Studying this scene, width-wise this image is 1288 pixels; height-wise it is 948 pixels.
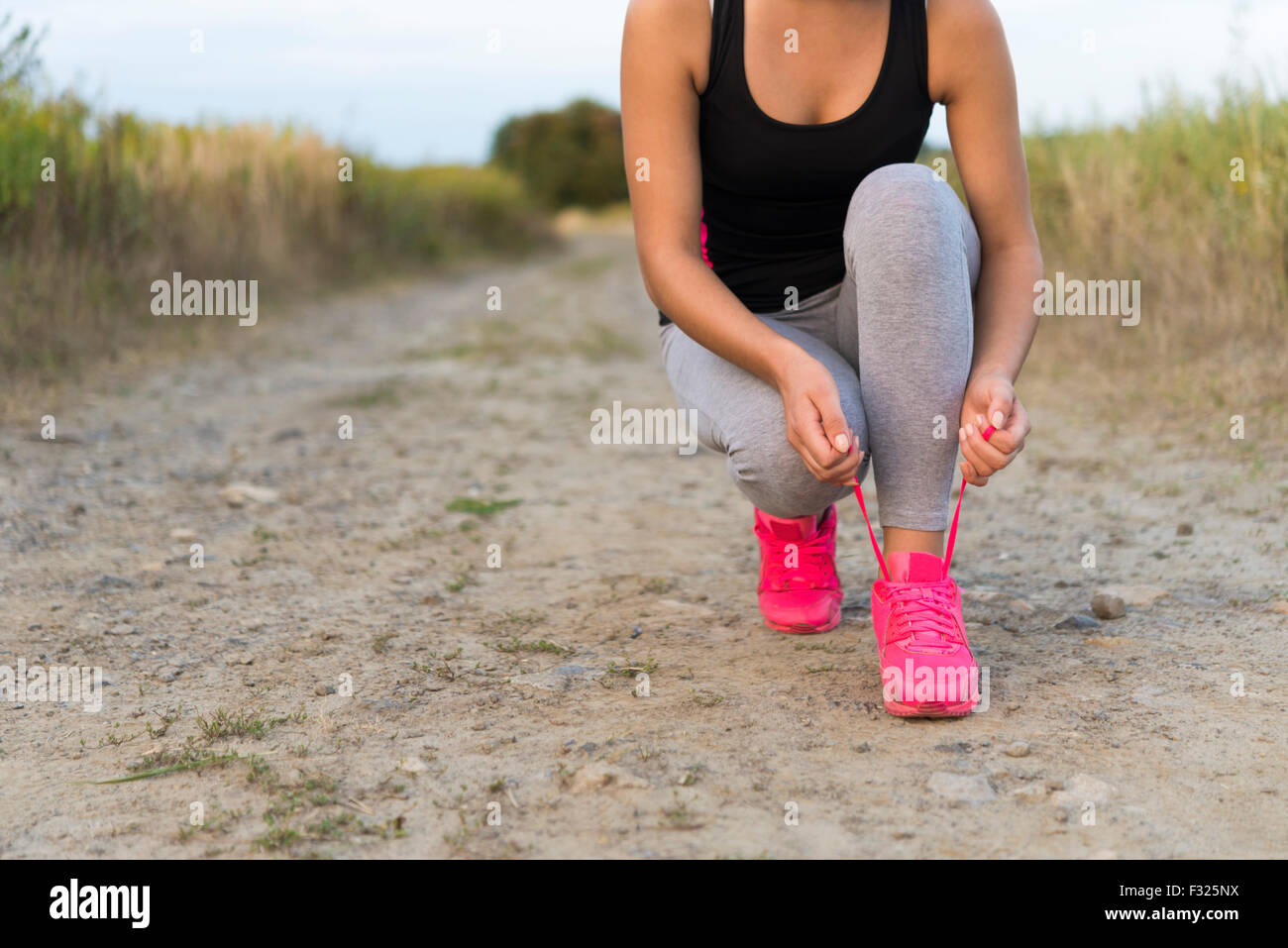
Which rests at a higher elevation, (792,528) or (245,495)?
(245,495)

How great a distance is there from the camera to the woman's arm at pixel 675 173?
176cm

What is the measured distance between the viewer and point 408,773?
141 cm

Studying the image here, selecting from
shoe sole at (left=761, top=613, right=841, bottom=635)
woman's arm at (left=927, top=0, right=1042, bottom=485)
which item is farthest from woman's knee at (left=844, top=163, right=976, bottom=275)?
shoe sole at (left=761, top=613, right=841, bottom=635)

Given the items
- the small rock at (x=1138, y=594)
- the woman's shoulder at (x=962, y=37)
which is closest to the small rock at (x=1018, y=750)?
the small rock at (x=1138, y=594)

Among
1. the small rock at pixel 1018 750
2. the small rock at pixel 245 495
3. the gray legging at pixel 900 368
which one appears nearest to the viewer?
the small rock at pixel 1018 750

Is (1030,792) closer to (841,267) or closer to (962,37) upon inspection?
(841,267)

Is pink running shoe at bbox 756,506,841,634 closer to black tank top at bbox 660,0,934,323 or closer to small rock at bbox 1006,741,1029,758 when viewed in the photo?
black tank top at bbox 660,0,934,323

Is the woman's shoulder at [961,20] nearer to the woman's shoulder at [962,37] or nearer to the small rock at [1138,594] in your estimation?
the woman's shoulder at [962,37]

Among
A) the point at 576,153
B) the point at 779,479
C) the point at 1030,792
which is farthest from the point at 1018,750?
the point at 576,153

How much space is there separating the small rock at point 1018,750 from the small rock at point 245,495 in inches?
83.2

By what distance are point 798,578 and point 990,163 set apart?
78 cm

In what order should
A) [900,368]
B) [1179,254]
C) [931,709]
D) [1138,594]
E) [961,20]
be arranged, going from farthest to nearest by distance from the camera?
[1179,254] < [1138,594] < [961,20] < [900,368] < [931,709]

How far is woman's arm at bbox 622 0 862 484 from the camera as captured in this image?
1.76 m

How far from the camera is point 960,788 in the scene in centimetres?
135
